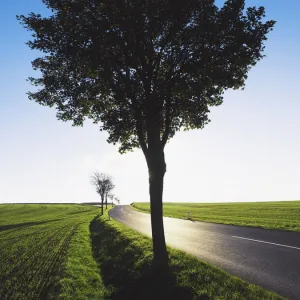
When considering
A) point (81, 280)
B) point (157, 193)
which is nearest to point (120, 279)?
point (81, 280)

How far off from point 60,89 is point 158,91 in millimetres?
4620

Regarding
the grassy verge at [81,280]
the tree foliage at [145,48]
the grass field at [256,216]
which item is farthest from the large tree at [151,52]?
the grass field at [256,216]

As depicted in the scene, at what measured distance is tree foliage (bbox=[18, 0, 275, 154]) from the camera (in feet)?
32.4

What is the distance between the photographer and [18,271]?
479 inches

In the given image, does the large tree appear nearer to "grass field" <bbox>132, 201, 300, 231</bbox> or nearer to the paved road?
the paved road

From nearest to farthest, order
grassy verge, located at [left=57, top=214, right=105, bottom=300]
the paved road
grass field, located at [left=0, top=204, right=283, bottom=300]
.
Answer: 1. grass field, located at [left=0, top=204, right=283, bottom=300]
2. the paved road
3. grassy verge, located at [left=57, top=214, right=105, bottom=300]

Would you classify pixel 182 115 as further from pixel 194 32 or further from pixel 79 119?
pixel 79 119

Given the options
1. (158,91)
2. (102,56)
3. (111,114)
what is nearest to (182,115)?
(158,91)

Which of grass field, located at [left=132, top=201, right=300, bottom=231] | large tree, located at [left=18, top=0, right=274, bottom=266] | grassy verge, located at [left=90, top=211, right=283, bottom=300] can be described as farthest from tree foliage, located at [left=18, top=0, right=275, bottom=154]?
grass field, located at [left=132, top=201, right=300, bottom=231]

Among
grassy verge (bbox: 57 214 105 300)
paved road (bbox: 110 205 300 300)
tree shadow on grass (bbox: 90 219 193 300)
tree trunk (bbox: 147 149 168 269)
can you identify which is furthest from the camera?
tree trunk (bbox: 147 149 168 269)

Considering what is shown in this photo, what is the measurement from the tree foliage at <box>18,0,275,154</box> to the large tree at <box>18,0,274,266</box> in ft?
0.12

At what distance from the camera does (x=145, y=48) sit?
1074 cm

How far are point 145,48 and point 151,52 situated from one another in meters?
0.34

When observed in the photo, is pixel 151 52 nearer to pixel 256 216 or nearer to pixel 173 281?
pixel 173 281
